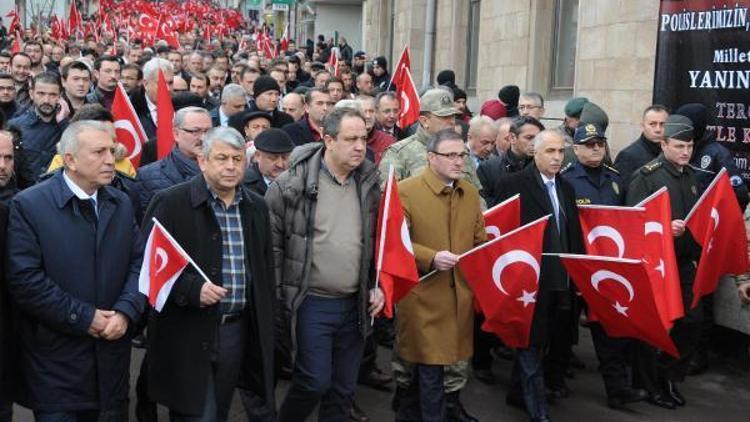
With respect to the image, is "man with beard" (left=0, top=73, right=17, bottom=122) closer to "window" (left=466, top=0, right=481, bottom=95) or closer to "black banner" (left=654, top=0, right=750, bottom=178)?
"black banner" (left=654, top=0, right=750, bottom=178)

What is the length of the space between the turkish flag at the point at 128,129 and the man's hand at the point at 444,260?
10.0 ft

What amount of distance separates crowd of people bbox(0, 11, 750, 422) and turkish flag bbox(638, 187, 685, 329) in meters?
0.44

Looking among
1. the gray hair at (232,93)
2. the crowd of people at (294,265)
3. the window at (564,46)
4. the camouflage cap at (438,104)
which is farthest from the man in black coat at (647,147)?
the window at (564,46)

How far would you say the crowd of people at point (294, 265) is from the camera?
423 cm

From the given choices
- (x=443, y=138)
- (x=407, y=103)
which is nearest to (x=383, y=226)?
(x=443, y=138)

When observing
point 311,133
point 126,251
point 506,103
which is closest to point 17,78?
point 311,133

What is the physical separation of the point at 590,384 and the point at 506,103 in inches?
176

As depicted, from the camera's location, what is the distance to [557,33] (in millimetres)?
14203

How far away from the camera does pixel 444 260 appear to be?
5.38 meters

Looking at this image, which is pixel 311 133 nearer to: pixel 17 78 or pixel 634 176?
pixel 634 176

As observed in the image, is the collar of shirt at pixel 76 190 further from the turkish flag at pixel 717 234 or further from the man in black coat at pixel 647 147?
the man in black coat at pixel 647 147

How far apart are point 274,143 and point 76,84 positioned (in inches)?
152

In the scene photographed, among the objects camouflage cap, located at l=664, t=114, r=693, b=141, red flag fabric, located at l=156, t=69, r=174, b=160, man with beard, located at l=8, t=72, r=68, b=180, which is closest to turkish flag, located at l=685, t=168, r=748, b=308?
camouflage cap, located at l=664, t=114, r=693, b=141

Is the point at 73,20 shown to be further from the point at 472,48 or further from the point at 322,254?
the point at 322,254
